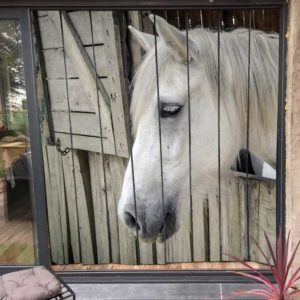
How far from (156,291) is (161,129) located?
4.56 feet

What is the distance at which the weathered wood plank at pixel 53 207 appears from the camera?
3.39m

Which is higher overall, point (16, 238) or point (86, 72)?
point (86, 72)

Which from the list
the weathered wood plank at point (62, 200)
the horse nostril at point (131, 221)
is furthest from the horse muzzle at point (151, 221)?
the weathered wood plank at point (62, 200)

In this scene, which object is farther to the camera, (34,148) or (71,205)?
(71,205)

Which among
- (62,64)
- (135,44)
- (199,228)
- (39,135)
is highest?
(135,44)

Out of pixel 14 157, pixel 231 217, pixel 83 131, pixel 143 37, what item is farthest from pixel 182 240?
pixel 143 37

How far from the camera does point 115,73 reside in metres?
3.21

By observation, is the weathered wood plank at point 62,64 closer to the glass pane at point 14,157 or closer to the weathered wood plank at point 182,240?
the glass pane at point 14,157

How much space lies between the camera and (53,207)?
3508mm

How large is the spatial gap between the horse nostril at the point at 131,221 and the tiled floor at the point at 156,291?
0.52 m

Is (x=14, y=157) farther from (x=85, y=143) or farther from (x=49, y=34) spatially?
(x=49, y=34)

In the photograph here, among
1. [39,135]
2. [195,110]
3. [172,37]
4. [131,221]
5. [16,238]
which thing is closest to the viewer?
[172,37]

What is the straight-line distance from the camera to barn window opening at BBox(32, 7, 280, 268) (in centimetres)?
312

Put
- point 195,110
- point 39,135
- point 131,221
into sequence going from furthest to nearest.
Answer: point 131,221
point 39,135
point 195,110
